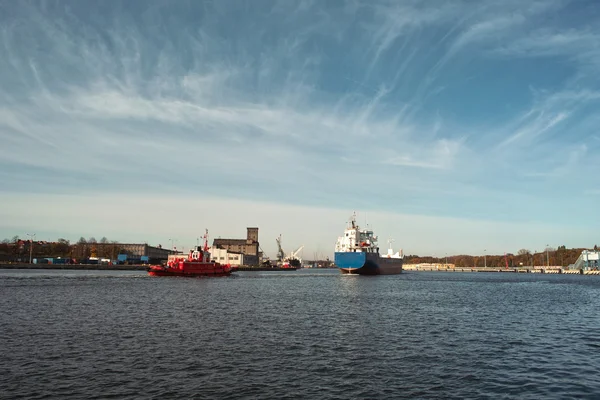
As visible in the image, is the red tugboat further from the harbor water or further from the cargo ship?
the harbor water

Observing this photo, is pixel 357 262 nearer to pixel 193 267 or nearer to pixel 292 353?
pixel 193 267

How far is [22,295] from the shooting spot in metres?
61.8

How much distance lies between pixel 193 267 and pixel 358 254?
5224 cm

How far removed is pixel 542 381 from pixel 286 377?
1303 cm

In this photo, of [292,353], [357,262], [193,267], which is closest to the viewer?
[292,353]

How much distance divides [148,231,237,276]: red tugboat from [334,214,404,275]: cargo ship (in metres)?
39.4

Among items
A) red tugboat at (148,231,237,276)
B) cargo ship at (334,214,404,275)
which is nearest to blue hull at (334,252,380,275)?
cargo ship at (334,214,404,275)

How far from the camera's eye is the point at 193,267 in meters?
129

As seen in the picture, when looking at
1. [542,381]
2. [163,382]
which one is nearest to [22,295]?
[163,382]

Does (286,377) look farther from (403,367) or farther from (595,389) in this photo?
(595,389)

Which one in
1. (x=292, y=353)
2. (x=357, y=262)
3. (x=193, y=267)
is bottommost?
(x=292, y=353)

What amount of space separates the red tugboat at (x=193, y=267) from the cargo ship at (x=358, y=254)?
39.4 metres

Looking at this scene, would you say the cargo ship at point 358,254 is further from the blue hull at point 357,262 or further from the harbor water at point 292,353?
the harbor water at point 292,353

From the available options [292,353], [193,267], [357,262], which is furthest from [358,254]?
[292,353]
